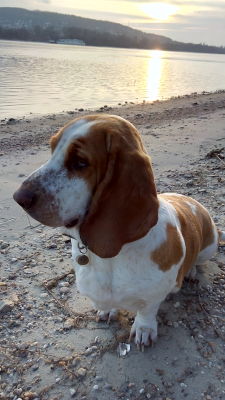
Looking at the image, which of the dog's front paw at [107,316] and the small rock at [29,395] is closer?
the small rock at [29,395]

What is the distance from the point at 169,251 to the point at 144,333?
75cm

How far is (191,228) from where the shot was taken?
12.5ft

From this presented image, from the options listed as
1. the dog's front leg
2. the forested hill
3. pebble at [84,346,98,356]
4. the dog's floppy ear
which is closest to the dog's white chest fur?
the dog's front leg

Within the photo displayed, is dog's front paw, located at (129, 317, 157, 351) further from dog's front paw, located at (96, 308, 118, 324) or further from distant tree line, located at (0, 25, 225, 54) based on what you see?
distant tree line, located at (0, 25, 225, 54)

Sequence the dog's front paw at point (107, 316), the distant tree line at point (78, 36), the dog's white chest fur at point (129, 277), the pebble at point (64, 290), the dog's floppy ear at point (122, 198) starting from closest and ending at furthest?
1. the dog's floppy ear at point (122, 198)
2. the dog's white chest fur at point (129, 277)
3. the dog's front paw at point (107, 316)
4. the pebble at point (64, 290)
5. the distant tree line at point (78, 36)

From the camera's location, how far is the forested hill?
95625 mm

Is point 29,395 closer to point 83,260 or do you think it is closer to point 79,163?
point 83,260

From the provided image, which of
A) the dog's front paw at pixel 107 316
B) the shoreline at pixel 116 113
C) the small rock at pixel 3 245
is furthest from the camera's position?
the shoreline at pixel 116 113

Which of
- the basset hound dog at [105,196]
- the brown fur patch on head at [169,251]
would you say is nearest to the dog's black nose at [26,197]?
the basset hound dog at [105,196]

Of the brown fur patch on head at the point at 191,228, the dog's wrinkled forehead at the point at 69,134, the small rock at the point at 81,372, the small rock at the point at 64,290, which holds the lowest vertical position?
the small rock at the point at 64,290

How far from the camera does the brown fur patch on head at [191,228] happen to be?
370cm

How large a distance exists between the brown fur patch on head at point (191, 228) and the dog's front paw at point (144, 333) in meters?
0.40

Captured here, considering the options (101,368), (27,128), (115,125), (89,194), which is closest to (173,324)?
(101,368)

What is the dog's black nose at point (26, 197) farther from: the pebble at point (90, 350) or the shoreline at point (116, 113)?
the shoreline at point (116, 113)
